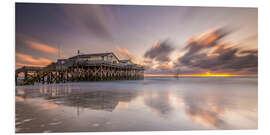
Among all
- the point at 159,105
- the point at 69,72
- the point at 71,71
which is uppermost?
the point at 71,71

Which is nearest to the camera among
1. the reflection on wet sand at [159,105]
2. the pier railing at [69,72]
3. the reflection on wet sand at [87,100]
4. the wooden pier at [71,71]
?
the reflection on wet sand at [159,105]

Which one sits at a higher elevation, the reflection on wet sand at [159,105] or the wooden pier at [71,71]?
the wooden pier at [71,71]

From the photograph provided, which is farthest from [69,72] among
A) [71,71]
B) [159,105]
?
[159,105]

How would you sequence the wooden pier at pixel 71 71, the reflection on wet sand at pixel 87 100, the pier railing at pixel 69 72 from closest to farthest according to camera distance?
the reflection on wet sand at pixel 87 100
the pier railing at pixel 69 72
the wooden pier at pixel 71 71

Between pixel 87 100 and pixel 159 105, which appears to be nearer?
pixel 159 105

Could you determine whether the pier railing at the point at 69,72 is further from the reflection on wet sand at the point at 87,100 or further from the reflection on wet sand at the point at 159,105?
the reflection on wet sand at the point at 159,105

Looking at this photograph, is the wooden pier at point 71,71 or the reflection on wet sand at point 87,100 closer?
the reflection on wet sand at point 87,100

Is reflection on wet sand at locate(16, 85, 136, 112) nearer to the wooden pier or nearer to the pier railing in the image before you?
the pier railing

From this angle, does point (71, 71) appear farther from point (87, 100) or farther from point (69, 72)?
point (87, 100)

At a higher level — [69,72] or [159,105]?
[69,72]

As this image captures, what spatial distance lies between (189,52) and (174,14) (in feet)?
19.9

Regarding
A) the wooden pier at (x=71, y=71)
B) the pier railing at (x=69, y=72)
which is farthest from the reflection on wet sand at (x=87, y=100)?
the wooden pier at (x=71, y=71)

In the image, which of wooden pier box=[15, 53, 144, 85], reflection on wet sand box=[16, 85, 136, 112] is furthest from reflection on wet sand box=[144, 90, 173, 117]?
wooden pier box=[15, 53, 144, 85]

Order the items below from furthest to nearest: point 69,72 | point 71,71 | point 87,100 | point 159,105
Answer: point 69,72 < point 71,71 < point 87,100 < point 159,105
